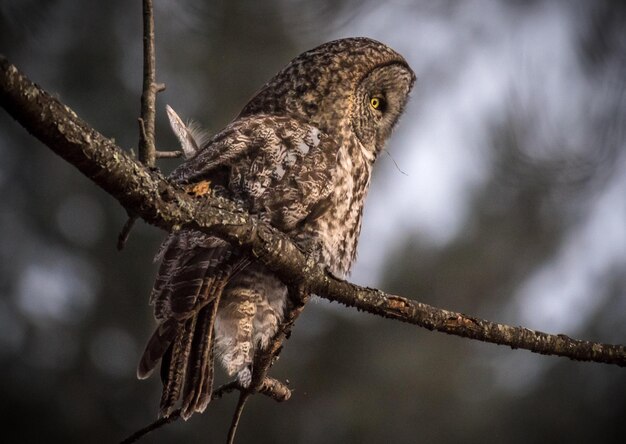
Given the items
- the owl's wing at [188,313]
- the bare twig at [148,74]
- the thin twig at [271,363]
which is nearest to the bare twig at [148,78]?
the bare twig at [148,74]

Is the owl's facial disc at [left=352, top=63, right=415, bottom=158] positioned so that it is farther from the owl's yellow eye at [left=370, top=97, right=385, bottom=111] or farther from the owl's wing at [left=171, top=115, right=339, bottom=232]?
the owl's wing at [left=171, top=115, right=339, bottom=232]

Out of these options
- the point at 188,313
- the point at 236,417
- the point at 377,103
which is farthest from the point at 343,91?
the point at 236,417

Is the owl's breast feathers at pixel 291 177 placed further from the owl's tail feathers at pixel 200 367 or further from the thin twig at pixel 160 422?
the thin twig at pixel 160 422

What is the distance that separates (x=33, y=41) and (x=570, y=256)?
3872 mm

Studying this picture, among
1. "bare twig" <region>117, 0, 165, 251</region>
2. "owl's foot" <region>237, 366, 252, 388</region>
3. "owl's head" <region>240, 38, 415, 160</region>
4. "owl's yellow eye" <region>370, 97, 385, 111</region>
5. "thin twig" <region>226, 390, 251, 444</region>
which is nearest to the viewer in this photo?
"bare twig" <region>117, 0, 165, 251</region>

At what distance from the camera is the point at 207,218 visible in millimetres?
1345

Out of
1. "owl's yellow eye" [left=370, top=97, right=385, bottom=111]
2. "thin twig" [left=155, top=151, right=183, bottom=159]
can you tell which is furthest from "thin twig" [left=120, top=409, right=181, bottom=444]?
"owl's yellow eye" [left=370, top=97, right=385, bottom=111]

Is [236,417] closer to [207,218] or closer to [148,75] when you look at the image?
[207,218]

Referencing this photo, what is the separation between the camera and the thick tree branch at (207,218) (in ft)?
3.33

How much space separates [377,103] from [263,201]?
863 mm

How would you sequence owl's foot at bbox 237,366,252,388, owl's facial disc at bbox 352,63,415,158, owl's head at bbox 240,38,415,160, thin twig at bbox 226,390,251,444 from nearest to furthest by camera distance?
thin twig at bbox 226,390,251,444
owl's foot at bbox 237,366,252,388
owl's head at bbox 240,38,415,160
owl's facial disc at bbox 352,63,415,158

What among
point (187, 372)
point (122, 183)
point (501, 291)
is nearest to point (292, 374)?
point (501, 291)

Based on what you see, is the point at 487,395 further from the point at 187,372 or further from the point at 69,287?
the point at 187,372

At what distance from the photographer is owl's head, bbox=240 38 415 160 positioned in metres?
2.30
